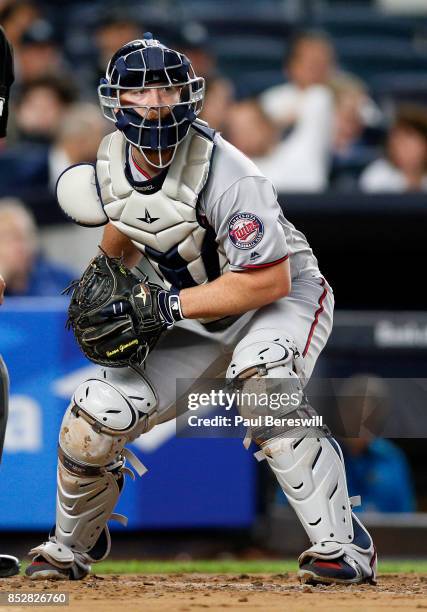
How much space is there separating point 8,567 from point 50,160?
4.75 meters

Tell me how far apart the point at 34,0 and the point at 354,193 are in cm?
507

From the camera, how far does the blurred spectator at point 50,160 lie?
27.6 feet

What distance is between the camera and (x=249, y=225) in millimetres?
4266

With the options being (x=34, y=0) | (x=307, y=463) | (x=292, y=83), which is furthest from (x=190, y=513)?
(x=34, y=0)

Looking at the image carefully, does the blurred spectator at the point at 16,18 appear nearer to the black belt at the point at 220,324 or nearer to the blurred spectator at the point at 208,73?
the blurred spectator at the point at 208,73

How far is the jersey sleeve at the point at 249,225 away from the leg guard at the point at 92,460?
2.18 ft

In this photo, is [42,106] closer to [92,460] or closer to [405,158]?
[405,158]

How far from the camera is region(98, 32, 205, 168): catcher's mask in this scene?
432 cm

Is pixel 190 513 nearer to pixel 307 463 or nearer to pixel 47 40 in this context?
pixel 307 463

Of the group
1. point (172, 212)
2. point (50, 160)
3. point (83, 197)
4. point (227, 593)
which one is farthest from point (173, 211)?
point (50, 160)

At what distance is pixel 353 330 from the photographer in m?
7.52

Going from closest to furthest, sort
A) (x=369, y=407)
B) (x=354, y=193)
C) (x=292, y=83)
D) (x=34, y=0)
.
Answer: (x=369, y=407)
(x=354, y=193)
(x=292, y=83)
(x=34, y=0)

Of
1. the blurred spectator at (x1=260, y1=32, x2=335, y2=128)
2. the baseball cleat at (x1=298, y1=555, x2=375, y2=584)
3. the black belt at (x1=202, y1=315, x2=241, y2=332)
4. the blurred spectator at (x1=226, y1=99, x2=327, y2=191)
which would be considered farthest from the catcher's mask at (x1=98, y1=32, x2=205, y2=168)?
the blurred spectator at (x1=260, y1=32, x2=335, y2=128)

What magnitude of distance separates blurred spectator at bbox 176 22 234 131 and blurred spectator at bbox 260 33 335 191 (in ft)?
1.20
